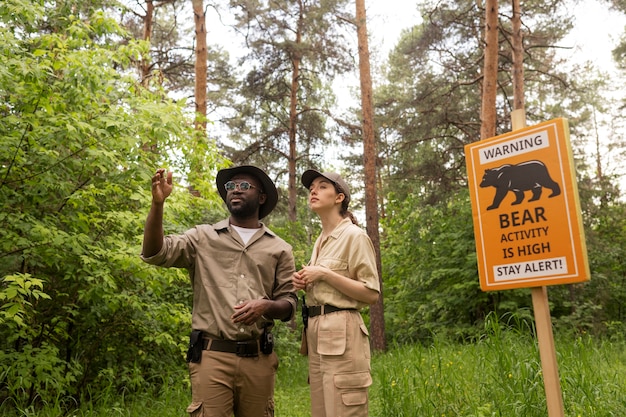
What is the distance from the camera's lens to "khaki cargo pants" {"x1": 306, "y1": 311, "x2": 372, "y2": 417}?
3117mm

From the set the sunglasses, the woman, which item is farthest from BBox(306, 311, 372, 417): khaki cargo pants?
the sunglasses

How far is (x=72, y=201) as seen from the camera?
534 centimetres

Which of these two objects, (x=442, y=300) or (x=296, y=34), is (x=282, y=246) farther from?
(x=296, y=34)

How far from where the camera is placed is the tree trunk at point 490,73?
10.6m

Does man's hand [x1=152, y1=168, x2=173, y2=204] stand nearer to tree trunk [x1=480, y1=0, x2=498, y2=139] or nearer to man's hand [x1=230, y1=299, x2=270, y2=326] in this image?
man's hand [x1=230, y1=299, x2=270, y2=326]

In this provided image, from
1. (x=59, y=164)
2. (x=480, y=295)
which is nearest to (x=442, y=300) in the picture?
(x=480, y=295)

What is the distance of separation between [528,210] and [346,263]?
1.13 meters

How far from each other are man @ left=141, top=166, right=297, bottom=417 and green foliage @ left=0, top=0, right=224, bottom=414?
176cm

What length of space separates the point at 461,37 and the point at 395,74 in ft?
26.6

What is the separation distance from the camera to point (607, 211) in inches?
535

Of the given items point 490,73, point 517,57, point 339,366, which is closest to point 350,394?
point 339,366

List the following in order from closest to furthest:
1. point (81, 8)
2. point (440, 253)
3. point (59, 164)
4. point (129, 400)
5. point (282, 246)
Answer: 1. point (282, 246)
2. point (59, 164)
3. point (81, 8)
4. point (129, 400)
5. point (440, 253)

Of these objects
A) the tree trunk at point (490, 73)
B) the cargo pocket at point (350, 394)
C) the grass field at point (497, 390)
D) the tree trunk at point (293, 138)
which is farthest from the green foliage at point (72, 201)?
the tree trunk at point (293, 138)

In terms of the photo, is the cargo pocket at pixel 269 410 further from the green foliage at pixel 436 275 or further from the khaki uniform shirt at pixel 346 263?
the green foliage at pixel 436 275
